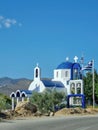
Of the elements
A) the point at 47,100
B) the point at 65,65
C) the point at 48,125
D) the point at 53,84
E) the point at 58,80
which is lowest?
the point at 48,125

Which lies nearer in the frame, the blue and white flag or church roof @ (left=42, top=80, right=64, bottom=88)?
the blue and white flag

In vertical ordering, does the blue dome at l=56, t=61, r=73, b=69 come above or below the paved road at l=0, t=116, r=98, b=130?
above

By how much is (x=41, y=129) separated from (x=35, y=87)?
75974 mm

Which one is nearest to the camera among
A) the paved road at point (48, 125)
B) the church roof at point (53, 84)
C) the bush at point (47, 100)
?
the paved road at point (48, 125)

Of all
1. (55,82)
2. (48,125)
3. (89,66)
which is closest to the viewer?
(48,125)

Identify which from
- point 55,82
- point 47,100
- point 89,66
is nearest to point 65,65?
point 55,82

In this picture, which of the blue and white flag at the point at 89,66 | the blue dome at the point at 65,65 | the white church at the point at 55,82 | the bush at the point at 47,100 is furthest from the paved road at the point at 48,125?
the blue dome at the point at 65,65

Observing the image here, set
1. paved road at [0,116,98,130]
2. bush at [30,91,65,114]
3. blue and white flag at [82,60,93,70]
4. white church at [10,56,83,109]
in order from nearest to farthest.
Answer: paved road at [0,116,98,130] → bush at [30,91,65,114] → blue and white flag at [82,60,93,70] → white church at [10,56,83,109]

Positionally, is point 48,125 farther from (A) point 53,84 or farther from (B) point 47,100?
(A) point 53,84

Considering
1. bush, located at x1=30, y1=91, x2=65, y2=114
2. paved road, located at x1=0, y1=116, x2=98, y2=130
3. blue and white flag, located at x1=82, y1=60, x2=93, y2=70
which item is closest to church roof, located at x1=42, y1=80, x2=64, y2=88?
blue and white flag, located at x1=82, y1=60, x2=93, y2=70

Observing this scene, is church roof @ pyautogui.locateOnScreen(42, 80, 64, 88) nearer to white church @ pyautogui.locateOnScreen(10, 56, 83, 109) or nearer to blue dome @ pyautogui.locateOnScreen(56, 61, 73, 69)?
white church @ pyautogui.locateOnScreen(10, 56, 83, 109)

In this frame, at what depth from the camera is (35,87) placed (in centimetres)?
10350

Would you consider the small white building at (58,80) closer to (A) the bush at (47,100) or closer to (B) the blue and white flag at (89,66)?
(B) the blue and white flag at (89,66)

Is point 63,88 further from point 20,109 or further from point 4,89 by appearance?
point 4,89
